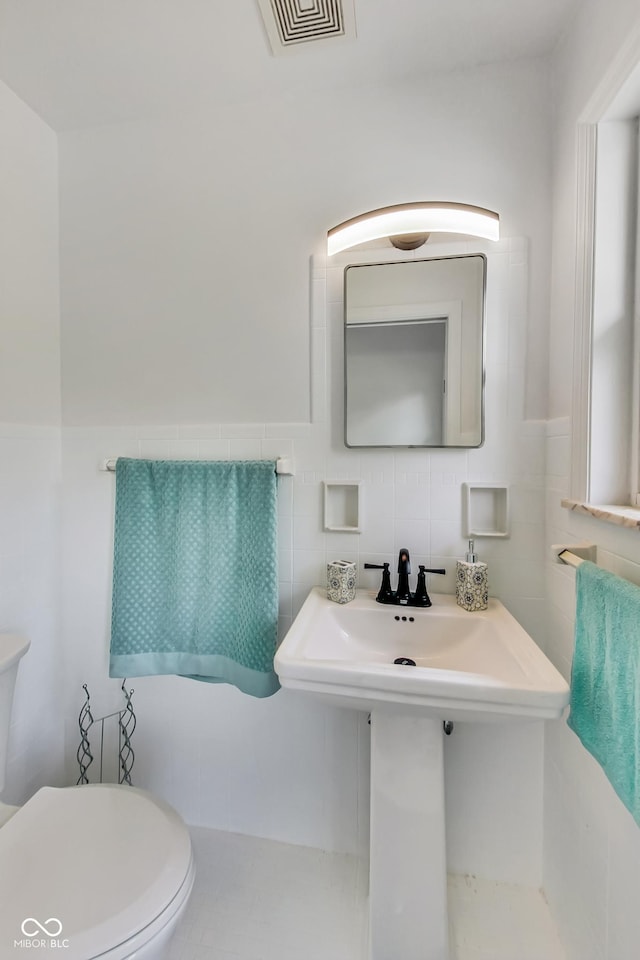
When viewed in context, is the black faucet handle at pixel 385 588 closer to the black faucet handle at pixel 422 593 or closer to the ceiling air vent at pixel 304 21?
the black faucet handle at pixel 422 593

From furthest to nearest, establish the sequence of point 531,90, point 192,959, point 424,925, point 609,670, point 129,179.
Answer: point 129,179 → point 531,90 → point 192,959 → point 424,925 → point 609,670

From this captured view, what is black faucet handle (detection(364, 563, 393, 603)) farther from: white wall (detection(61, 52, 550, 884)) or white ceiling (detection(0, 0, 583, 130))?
white ceiling (detection(0, 0, 583, 130))

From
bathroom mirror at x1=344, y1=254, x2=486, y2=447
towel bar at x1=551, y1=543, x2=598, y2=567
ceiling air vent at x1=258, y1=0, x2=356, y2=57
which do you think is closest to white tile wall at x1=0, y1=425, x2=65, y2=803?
bathroom mirror at x1=344, y1=254, x2=486, y2=447

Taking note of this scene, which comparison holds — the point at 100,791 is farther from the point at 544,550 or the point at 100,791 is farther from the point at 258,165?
the point at 258,165

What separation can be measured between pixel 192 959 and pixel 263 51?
7.90ft

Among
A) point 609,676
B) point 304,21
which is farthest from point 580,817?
point 304,21

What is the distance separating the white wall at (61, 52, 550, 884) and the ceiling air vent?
6.9 inches

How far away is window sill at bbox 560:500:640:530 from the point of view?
77 cm

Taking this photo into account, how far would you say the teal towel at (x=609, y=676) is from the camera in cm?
69

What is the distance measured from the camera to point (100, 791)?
42.9 inches

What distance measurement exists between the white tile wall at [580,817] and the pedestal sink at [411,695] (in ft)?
0.61

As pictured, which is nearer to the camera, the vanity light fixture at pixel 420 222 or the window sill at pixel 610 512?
the window sill at pixel 610 512

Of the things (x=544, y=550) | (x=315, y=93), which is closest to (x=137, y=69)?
(x=315, y=93)

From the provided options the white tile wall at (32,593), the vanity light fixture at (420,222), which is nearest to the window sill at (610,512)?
the vanity light fixture at (420,222)
